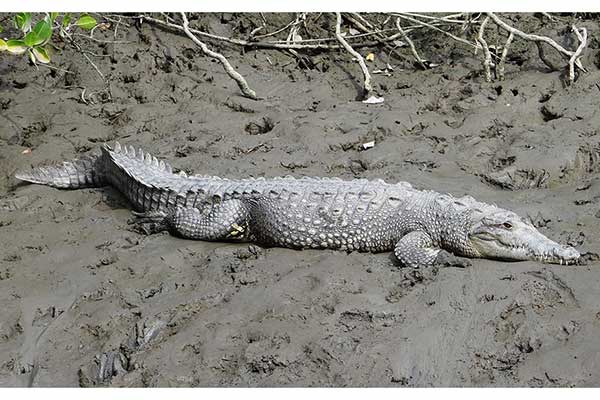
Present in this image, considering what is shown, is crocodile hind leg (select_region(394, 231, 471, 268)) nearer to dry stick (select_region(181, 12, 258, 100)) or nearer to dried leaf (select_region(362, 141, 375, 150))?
dried leaf (select_region(362, 141, 375, 150))

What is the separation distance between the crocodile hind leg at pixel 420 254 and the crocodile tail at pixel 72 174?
3002 mm

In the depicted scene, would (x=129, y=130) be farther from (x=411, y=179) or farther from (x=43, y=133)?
(x=411, y=179)

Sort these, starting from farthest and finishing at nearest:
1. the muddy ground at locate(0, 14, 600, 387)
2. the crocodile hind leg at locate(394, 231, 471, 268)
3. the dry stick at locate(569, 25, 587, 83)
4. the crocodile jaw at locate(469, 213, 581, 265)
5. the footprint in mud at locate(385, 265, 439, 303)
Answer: the dry stick at locate(569, 25, 587, 83) → the crocodile hind leg at locate(394, 231, 471, 268) → the crocodile jaw at locate(469, 213, 581, 265) → the footprint in mud at locate(385, 265, 439, 303) → the muddy ground at locate(0, 14, 600, 387)

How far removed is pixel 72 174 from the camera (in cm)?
654

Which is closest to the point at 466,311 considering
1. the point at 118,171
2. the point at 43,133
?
the point at 118,171

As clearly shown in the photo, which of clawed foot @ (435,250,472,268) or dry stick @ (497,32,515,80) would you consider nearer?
clawed foot @ (435,250,472,268)

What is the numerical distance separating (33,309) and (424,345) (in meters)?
2.61

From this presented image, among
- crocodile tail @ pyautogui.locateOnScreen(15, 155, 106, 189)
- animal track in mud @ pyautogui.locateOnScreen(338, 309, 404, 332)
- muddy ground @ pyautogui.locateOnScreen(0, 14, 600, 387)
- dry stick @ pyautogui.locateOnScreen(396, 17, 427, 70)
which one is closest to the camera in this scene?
muddy ground @ pyautogui.locateOnScreen(0, 14, 600, 387)

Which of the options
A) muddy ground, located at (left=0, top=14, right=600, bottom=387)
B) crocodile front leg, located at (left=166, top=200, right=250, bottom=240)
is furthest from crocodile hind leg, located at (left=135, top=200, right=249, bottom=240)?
muddy ground, located at (left=0, top=14, right=600, bottom=387)

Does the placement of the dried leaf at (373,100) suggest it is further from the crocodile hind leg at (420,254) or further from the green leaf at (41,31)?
the green leaf at (41,31)

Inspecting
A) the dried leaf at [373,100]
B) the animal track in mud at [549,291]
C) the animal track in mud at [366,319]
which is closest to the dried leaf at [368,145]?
the dried leaf at [373,100]

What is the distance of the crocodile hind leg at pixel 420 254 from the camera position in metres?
4.97

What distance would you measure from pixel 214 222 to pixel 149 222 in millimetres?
634

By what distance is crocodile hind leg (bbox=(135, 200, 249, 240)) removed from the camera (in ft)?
18.3
